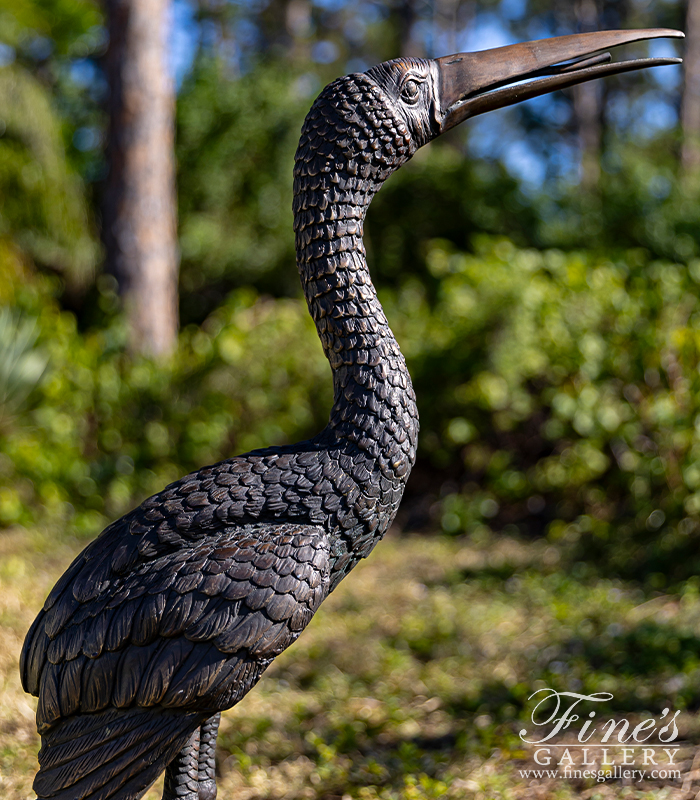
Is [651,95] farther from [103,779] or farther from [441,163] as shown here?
[103,779]

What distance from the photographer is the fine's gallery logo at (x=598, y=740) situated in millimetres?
2734

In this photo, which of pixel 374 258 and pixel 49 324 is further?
pixel 374 258

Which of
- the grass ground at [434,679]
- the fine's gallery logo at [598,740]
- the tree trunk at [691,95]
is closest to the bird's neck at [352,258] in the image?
the grass ground at [434,679]

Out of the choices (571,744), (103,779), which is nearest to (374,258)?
(571,744)

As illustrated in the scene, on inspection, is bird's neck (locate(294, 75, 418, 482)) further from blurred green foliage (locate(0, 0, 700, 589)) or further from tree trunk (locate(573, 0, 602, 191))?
tree trunk (locate(573, 0, 602, 191))

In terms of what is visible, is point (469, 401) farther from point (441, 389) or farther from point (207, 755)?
point (207, 755)

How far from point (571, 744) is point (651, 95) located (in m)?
25.5

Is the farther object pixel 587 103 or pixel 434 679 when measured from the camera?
pixel 587 103

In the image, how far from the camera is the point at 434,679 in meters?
3.63

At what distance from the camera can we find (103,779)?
5.50 ft

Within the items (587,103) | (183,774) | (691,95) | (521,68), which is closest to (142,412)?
(183,774)

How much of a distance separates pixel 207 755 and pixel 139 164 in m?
5.53

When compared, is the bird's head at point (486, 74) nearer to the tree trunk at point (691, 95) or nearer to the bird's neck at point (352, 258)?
the bird's neck at point (352, 258)

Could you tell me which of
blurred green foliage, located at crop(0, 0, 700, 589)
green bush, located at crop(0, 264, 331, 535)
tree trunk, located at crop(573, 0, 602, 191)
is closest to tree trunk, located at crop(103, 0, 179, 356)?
blurred green foliage, located at crop(0, 0, 700, 589)
